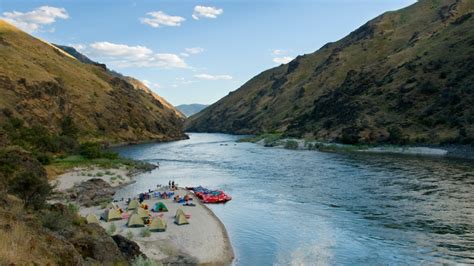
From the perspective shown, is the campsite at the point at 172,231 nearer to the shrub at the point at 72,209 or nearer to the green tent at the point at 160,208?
the green tent at the point at 160,208

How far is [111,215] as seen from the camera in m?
36.8

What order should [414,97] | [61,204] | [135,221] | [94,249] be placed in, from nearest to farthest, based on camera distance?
→ [94,249]
[61,204]
[135,221]
[414,97]

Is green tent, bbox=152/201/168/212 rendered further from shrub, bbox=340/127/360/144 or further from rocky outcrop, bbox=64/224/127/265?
shrub, bbox=340/127/360/144

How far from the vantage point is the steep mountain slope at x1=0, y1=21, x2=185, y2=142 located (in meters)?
122

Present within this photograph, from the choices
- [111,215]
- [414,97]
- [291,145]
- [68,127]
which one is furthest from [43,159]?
[414,97]

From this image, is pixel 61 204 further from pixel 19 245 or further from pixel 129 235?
pixel 19 245

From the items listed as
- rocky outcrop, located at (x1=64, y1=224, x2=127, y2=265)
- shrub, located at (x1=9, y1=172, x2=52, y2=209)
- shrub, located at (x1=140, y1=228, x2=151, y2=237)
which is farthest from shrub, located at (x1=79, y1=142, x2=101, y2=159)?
rocky outcrop, located at (x1=64, y1=224, x2=127, y2=265)

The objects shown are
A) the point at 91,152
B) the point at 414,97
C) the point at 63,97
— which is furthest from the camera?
the point at 63,97

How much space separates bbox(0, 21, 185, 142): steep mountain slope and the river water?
206ft

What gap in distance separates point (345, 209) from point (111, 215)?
20907mm

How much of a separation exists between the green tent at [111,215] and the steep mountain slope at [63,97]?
260ft

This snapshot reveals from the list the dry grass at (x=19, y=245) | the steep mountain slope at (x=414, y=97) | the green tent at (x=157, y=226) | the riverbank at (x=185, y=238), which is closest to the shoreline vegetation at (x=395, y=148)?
the steep mountain slope at (x=414, y=97)

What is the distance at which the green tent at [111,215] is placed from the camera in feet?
120

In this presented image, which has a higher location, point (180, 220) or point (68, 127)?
point (68, 127)
